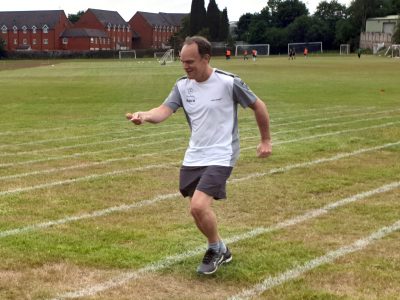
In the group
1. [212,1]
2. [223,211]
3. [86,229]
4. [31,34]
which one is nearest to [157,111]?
[86,229]

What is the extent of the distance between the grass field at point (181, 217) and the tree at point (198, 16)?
125 m

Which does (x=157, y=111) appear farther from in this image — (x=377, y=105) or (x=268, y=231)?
(x=377, y=105)

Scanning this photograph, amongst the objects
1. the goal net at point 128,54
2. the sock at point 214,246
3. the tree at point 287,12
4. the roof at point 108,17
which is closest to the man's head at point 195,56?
the sock at point 214,246

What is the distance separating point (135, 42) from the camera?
173m

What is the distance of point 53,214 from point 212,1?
137471 millimetres

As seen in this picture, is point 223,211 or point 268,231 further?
point 223,211

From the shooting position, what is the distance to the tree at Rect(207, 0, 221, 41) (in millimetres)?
139350

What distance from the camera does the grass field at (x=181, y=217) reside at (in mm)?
5406

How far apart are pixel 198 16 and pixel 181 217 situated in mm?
133933

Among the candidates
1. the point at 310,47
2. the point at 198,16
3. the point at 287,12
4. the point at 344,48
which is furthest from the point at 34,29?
the point at 344,48

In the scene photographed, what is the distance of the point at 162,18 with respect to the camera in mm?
181875

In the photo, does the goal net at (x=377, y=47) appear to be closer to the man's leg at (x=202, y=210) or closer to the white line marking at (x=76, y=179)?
the white line marking at (x=76, y=179)

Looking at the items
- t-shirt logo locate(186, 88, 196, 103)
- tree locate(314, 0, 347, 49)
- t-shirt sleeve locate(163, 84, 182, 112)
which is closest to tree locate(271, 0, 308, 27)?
tree locate(314, 0, 347, 49)

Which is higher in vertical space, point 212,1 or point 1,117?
point 212,1
